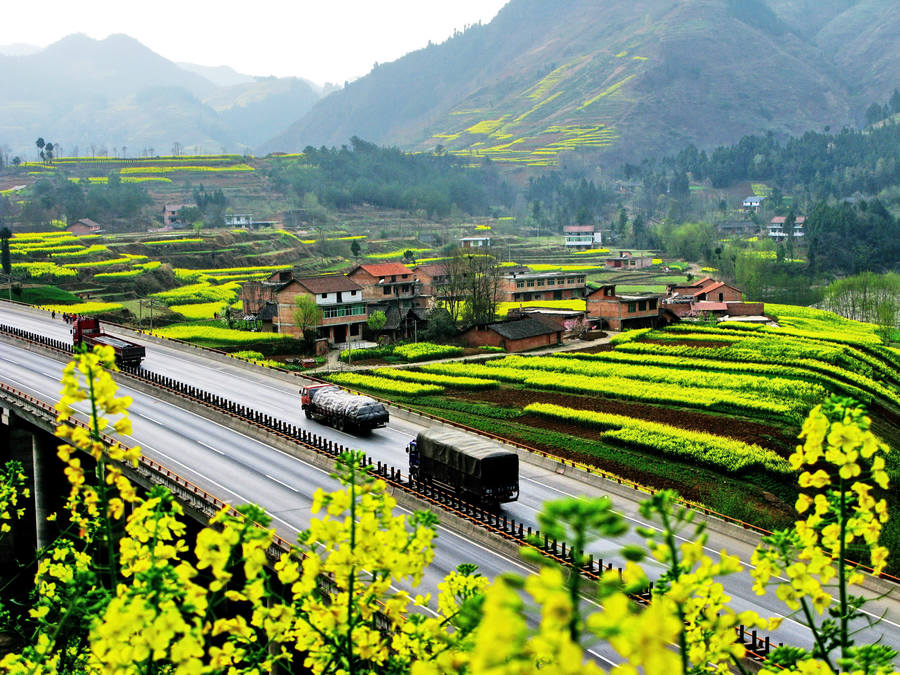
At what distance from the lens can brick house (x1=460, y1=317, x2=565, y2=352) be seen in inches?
3558

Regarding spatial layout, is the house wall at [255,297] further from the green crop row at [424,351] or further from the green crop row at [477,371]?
the green crop row at [477,371]

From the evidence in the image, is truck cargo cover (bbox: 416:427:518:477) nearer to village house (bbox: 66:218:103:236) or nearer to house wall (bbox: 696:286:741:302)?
house wall (bbox: 696:286:741:302)

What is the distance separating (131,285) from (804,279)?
116983 millimetres

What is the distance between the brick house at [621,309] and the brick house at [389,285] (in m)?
22.3

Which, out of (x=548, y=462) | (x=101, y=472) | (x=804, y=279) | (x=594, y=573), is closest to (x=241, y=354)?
(x=548, y=462)

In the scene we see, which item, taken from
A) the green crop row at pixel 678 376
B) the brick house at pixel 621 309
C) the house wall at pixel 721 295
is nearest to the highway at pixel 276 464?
the green crop row at pixel 678 376

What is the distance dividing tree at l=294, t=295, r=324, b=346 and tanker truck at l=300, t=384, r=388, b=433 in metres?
35.2

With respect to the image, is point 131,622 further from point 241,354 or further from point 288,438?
point 241,354

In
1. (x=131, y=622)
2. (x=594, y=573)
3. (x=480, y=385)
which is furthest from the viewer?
(x=480, y=385)

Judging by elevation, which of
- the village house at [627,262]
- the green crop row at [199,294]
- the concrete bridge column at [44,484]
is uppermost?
the village house at [627,262]

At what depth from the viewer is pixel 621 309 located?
99.6 metres

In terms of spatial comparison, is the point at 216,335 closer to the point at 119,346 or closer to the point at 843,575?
the point at 119,346

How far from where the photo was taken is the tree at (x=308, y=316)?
3556 inches

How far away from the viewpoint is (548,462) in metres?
46.3
